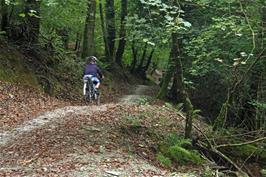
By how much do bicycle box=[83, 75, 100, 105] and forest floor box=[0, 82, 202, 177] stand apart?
2074mm

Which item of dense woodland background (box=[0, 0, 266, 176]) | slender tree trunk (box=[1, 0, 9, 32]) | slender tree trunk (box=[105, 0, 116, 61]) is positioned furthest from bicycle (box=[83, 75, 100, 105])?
slender tree trunk (box=[105, 0, 116, 61])

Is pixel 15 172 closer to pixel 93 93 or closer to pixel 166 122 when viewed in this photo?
pixel 166 122

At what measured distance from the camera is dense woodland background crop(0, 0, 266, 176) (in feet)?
36.3

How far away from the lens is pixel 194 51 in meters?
14.4

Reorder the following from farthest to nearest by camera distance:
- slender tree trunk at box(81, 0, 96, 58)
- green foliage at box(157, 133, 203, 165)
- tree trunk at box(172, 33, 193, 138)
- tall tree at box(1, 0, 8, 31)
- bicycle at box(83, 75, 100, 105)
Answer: slender tree trunk at box(81, 0, 96, 58)
bicycle at box(83, 75, 100, 105)
tall tree at box(1, 0, 8, 31)
tree trunk at box(172, 33, 193, 138)
green foliage at box(157, 133, 203, 165)

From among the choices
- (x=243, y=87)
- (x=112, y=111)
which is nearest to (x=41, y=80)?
(x=112, y=111)

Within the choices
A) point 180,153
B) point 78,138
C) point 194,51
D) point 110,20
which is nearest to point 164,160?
point 180,153

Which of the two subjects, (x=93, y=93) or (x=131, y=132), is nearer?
(x=131, y=132)

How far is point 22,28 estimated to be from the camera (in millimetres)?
19016

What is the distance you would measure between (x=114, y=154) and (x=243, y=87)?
7889mm

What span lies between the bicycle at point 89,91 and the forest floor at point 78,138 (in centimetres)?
207

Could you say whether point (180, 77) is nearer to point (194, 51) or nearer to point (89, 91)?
point (194, 51)

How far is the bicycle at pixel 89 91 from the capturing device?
17656mm

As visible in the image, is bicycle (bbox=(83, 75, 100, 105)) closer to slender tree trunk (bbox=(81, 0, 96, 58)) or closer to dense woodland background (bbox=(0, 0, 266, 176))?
dense woodland background (bbox=(0, 0, 266, 176))
